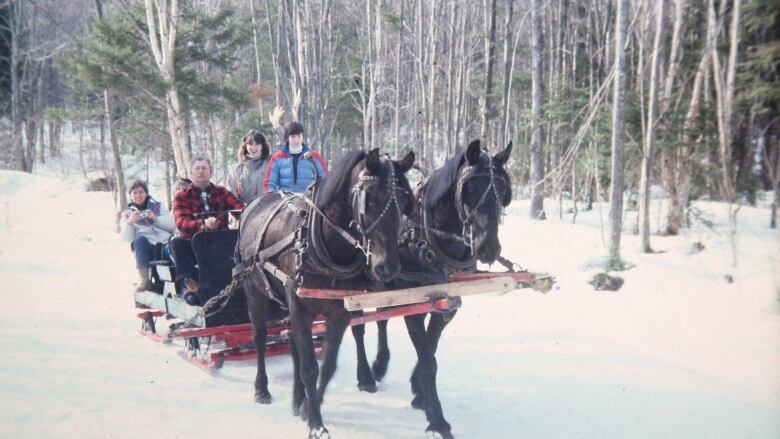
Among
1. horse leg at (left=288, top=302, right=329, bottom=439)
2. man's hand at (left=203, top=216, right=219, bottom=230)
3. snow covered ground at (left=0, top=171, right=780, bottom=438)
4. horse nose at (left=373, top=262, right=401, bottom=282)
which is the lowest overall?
snow covered ground at (left=0, top=171, right=780, bottom=438)

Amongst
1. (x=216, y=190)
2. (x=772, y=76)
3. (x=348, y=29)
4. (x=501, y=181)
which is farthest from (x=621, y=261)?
(x=348, y=29)

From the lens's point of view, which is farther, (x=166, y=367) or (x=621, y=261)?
(x=621, y=261)

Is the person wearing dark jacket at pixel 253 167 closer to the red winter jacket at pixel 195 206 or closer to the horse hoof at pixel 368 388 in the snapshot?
the red winter jacket at pixel 195 206

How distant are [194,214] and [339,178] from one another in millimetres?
2573

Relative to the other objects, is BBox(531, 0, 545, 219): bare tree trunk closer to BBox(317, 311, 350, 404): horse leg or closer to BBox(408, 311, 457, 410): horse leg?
BBox(408, 311, 457, 410): horse leg

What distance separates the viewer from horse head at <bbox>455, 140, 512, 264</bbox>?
12.8 feet

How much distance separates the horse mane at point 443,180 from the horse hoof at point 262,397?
2.20 m

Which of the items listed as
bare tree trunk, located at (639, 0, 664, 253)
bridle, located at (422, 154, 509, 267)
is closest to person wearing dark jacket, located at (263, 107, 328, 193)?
bridle, located at (422, 154, 509, 267)

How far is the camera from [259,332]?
5.00 m

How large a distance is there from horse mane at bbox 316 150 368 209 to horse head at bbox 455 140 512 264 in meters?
0.83

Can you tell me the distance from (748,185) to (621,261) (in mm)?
2267

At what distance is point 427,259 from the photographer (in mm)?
4277

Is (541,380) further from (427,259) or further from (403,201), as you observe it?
(403,201)

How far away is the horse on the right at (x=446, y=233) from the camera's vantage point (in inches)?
156
